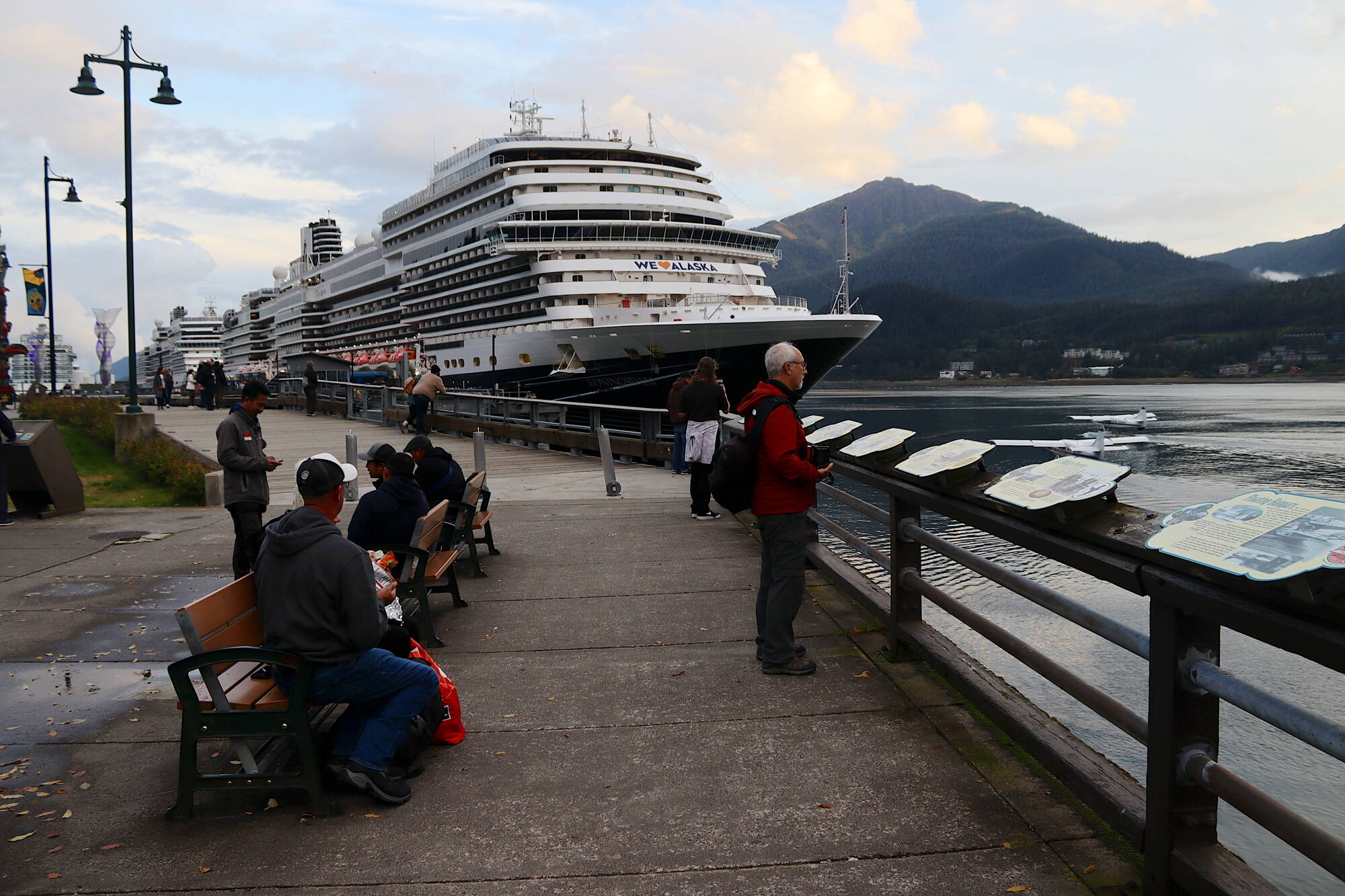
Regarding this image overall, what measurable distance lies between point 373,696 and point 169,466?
14522mm

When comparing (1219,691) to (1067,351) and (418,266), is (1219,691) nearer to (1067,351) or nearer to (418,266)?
(418,266)

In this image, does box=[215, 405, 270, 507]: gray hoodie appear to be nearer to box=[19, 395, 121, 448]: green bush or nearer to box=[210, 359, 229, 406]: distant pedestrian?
box=[19, 395, 121, 448]: green bush

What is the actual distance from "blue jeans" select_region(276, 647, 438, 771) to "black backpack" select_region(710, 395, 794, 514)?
179 cm

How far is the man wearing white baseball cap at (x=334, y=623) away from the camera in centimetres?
363

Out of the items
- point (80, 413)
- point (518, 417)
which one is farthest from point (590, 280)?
point (80, 413)

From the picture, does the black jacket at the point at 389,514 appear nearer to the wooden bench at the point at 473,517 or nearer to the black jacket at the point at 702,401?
the wooden bench at the point at 473,517

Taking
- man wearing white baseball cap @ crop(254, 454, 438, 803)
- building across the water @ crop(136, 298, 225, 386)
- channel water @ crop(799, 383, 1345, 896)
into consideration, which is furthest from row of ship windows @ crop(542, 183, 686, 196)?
building across the water @ crop(136, 298, 225, 386)

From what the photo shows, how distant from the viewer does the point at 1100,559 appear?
9.63 ft

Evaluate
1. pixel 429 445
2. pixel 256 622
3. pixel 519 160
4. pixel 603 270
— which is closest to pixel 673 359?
pixel 603 270

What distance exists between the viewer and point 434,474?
7.28 m

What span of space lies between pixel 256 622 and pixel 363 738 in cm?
85

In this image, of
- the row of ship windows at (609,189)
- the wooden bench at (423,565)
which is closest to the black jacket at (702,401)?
the wooden bench at (423,565)

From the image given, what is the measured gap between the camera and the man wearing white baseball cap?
363 cm

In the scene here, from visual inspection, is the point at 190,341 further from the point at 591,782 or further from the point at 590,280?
the point at 591,782
